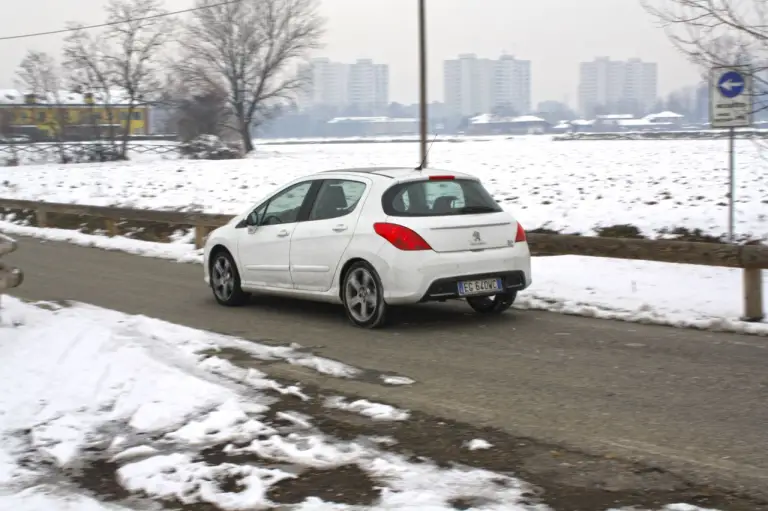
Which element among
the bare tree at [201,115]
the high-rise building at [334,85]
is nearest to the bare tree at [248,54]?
the bare tree at [201,115]

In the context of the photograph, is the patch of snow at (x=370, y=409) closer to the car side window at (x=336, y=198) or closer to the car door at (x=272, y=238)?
the car side window at (x=336, y=198)

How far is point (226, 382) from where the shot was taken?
7324 millimetres

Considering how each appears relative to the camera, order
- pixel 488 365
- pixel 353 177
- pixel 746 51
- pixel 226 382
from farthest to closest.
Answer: pixel 746 51 → pixel 353 177 → pixel 488 365 → pixel 226 382

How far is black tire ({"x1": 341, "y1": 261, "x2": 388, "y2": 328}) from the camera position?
968cm

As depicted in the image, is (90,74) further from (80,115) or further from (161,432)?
(161,432)

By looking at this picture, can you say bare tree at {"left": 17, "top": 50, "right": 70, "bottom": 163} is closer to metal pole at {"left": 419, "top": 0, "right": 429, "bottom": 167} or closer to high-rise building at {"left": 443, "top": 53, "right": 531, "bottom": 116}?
high-rise building at {"left": 443, "top": 53, "right": 531, "bottom": 116}

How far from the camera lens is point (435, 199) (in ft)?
32.0

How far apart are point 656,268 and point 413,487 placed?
9530 millimetres

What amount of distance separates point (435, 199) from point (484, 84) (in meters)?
64.9

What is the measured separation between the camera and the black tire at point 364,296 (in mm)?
9680

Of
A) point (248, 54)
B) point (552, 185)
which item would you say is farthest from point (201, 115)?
point (552, 185)

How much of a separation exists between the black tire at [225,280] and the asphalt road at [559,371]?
19cm

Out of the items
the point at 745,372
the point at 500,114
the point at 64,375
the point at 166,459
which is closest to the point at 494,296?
the point at 745,372

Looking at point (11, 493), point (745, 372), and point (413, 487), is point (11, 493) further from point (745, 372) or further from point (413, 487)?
point (745, 372)
